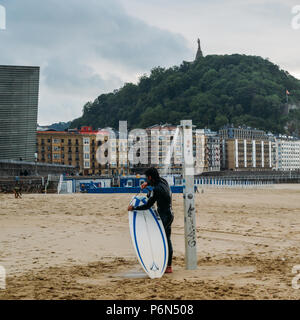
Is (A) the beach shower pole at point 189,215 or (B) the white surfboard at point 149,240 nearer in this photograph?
(B) the white surfboard at point 149,240

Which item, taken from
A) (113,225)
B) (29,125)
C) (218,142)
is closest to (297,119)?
(218,142)

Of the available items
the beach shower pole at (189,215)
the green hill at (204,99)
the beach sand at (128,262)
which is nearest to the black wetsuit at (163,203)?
the beach shower pole at (189,215)

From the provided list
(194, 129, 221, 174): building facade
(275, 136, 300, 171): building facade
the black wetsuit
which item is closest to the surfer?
the black wetsuit

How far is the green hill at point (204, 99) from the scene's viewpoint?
143 m

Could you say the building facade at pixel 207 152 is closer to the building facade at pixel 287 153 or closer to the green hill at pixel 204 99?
the green hill at pixel 204 99

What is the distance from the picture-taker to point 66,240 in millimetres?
9734

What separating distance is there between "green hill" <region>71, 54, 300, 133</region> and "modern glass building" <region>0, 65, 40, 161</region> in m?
59.2

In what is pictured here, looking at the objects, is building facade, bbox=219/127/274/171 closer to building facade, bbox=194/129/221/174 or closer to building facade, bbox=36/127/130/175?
building facade, bbox=194/129/221/174

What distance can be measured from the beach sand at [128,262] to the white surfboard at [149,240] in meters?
0.24

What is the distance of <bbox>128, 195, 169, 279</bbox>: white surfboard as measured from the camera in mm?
6312

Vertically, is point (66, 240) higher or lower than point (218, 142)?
lower

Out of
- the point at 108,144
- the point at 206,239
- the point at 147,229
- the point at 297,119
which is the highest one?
the point at 297,119

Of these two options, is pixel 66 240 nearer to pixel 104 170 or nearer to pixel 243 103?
pixel 104 170
